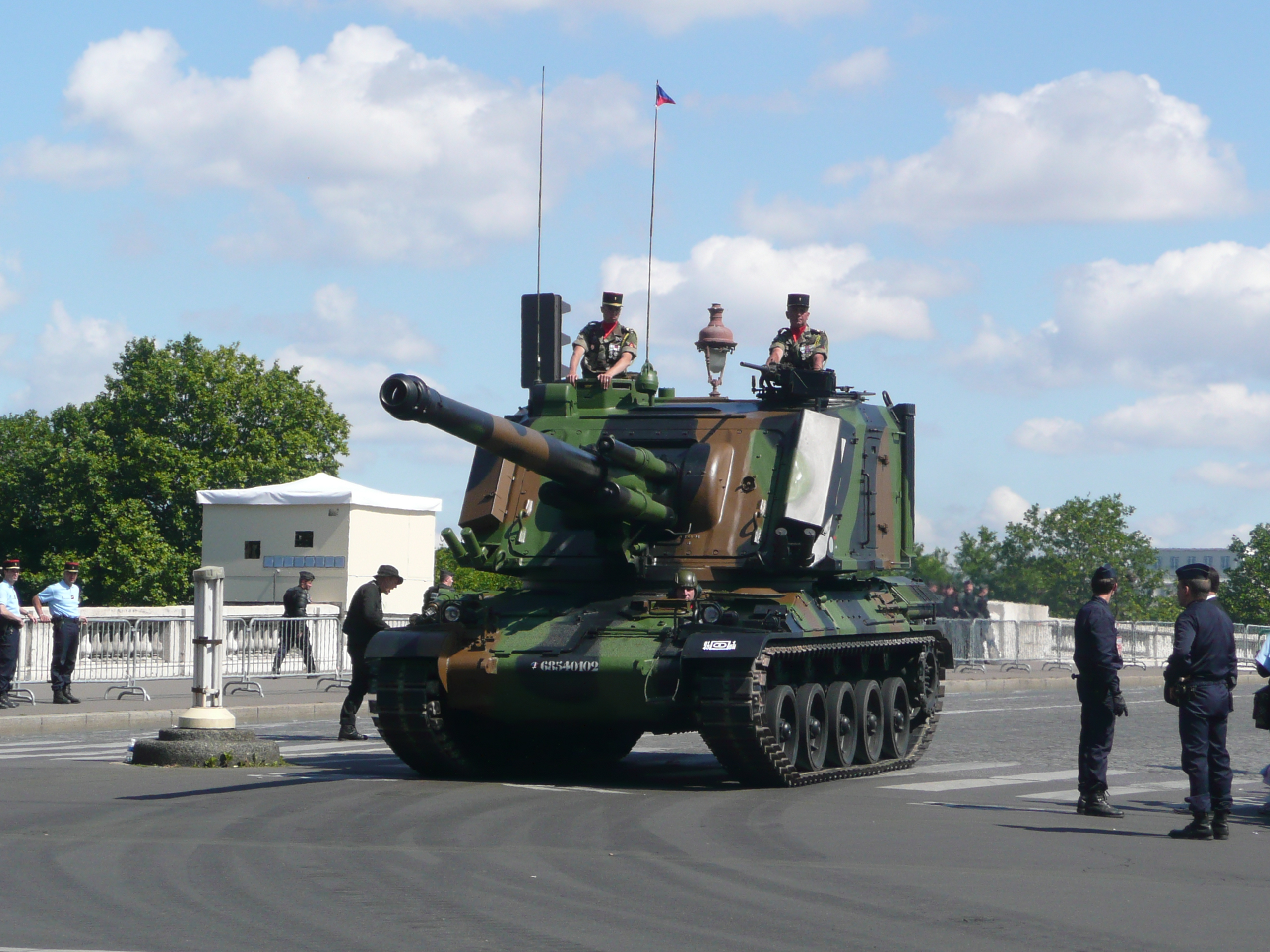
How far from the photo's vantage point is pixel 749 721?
1318 centimetres

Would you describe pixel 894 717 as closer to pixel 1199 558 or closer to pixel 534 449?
pixel 534 449

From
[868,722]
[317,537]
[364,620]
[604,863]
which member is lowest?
[604,863]

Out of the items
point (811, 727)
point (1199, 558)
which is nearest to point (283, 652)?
point (811, 727)

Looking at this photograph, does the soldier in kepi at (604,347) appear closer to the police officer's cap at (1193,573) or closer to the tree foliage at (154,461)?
the police officer's cap at (1193,573)

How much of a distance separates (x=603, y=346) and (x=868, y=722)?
4.11 meters

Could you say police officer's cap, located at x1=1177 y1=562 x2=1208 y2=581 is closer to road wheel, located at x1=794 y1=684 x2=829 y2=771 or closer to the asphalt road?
the asphalt road

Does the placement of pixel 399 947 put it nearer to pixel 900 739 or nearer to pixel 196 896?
pixel 196 896

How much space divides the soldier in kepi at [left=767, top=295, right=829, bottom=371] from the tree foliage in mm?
54823

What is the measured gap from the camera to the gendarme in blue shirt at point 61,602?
75.8 feet

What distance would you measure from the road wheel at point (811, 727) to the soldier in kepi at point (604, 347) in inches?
144

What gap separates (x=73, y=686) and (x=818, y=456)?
14488 millimetres

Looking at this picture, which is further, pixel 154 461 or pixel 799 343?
pixel 154 461

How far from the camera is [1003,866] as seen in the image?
380 inches

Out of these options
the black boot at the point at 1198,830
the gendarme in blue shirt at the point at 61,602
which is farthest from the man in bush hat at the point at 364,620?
the black boot at the point at 1198,830
